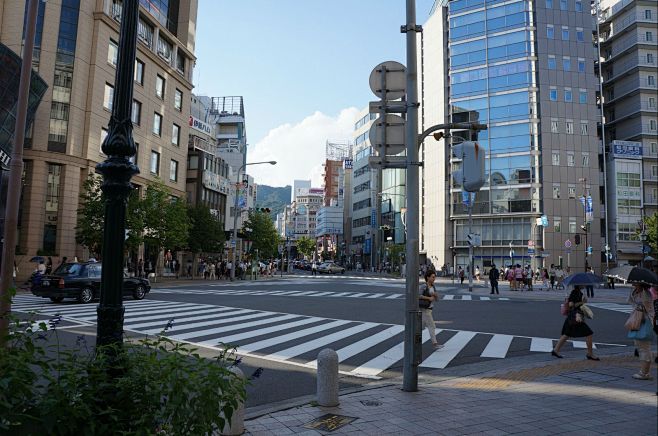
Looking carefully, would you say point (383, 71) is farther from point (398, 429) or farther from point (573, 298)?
point (573, 298)

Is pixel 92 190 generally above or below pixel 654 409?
above

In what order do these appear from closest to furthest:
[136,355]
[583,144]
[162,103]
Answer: [136,355] < [162,103] < [583,144]

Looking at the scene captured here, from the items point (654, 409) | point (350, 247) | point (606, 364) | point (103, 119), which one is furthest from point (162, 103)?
point (350, 247)

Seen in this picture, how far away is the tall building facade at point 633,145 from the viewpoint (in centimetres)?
6438

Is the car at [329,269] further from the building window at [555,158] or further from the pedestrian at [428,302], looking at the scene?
the pedestrian at [428,302]

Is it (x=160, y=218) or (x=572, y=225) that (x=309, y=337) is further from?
(x=572, y=225)

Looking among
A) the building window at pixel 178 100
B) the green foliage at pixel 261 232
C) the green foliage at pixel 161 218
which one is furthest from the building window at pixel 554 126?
the green foliage at pixel 161 218

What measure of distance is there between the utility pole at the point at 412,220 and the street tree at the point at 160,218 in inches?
1126

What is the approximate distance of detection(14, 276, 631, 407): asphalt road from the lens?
8766 mm

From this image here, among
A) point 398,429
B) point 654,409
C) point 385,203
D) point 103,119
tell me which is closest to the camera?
point 654,409

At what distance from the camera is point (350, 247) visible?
4695 inches

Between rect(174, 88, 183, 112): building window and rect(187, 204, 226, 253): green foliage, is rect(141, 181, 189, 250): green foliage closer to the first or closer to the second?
rect(187, 204, 226, 253): green foliage

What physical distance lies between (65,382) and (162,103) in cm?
4545

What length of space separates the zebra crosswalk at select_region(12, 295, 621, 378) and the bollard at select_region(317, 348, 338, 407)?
7.00 ft
